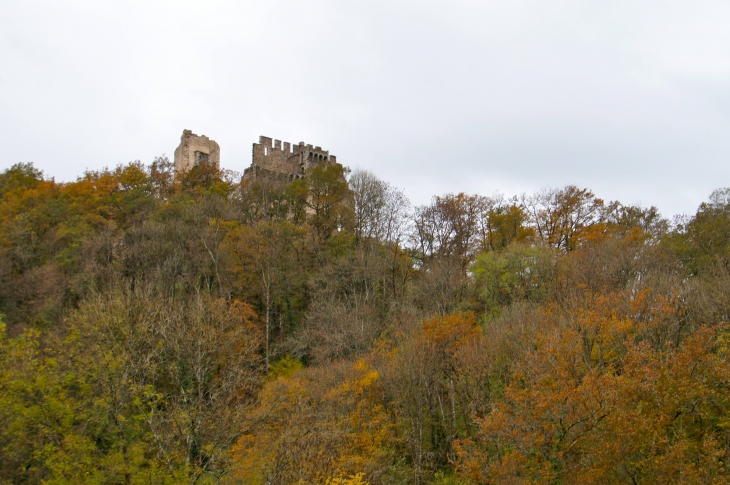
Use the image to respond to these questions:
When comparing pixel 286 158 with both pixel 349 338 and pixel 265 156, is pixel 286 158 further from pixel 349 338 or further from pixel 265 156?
pixel 349 338

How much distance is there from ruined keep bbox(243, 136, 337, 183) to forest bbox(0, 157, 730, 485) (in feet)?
22.0

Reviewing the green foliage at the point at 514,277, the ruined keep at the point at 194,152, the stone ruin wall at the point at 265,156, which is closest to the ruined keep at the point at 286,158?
the stone ruin wall at the point at 265,156

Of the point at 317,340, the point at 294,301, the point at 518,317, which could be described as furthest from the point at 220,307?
the point at 518,317

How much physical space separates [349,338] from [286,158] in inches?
1060

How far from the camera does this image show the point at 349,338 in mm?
26656

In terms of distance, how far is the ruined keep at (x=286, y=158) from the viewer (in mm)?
48353

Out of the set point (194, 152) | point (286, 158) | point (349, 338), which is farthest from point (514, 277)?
point (194, 152)

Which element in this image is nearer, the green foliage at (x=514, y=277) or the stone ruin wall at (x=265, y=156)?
the green foliage at (x=514, y=277)

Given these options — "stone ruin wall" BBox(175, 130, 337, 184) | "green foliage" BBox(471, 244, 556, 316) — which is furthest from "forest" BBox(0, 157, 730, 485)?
"stone ruin wall" BBox(175, 130, 337, 184)

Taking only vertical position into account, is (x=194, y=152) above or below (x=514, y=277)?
above

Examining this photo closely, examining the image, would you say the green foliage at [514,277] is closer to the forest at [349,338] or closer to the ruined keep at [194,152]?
the forest at [349,338]

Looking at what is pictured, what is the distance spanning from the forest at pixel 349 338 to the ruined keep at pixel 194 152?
688 centimetres

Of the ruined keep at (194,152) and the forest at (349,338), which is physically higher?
the ruined keep at (194,152)

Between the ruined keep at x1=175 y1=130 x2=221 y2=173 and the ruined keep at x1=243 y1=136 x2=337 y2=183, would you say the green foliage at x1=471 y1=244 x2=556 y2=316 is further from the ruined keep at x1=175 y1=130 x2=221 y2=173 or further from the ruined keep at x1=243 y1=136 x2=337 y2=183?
the ruined keep at x1=175 y1=130 x2=221 y2=173
